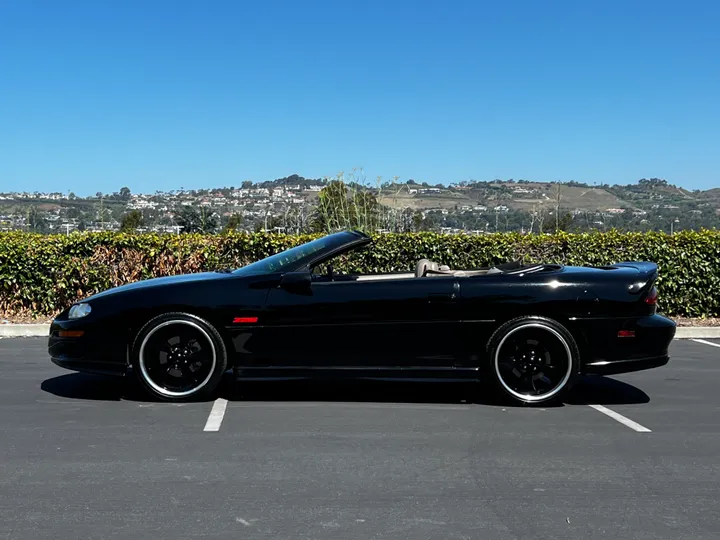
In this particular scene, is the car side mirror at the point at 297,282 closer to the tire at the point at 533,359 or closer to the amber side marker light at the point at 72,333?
the tire at the point at 533,359

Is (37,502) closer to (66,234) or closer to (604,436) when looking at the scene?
(604,436)

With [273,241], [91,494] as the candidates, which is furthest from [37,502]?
[273,241]

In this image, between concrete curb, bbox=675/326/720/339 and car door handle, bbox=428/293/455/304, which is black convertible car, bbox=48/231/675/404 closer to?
car door handle, bbox=428/293/455/304

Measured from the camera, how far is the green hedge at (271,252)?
12.0 meters

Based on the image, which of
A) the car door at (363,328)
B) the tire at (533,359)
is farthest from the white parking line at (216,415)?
the tire at (533,359)

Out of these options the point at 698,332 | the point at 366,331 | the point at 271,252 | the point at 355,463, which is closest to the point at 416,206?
the point at 271,252

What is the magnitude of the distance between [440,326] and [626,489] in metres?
2.20

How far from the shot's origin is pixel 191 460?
502cm

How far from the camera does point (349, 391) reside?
23.3 feet

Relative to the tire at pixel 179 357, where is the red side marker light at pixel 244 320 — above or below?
above

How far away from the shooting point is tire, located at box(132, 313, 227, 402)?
253 inches

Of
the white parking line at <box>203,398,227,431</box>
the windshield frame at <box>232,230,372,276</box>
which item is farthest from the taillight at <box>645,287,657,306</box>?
the white parking line at <box>203,398,227,431</box>

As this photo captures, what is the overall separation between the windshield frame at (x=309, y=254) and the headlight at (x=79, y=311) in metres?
1.19

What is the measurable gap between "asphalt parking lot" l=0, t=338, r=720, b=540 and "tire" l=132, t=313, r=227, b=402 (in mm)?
163
